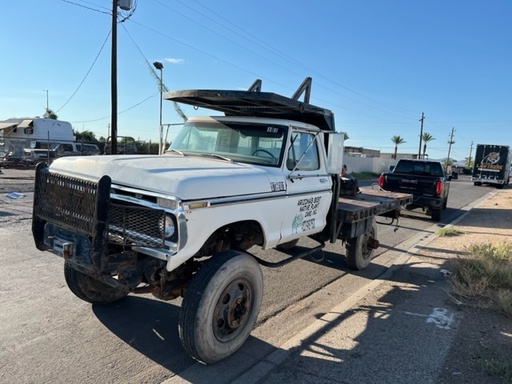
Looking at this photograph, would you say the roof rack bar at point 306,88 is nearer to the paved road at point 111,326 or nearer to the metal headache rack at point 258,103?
the metal headache rack at point 258,103

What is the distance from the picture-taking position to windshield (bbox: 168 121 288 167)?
14.9 ft

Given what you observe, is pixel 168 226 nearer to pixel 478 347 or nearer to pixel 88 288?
pixel 88 288

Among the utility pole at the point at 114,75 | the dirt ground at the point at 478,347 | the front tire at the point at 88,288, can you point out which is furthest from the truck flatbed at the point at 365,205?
the utility pole at the point at 114,75

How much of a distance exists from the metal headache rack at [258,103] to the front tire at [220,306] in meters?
1.75

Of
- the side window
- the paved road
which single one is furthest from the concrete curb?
the side window

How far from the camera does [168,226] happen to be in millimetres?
3049

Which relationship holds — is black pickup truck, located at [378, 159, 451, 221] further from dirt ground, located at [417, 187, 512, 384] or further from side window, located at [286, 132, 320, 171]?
side window, located at [286, 132, 320, 171]

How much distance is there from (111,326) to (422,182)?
10.7 metres

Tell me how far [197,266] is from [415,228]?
29.0 feet

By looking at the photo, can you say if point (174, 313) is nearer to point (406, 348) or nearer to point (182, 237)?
point (182, 237)

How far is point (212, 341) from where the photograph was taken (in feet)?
11.0

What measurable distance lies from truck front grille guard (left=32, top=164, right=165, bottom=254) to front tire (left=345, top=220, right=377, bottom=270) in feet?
12.9

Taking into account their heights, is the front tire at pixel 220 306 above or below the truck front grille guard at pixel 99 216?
below

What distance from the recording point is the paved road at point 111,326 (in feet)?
10.7
